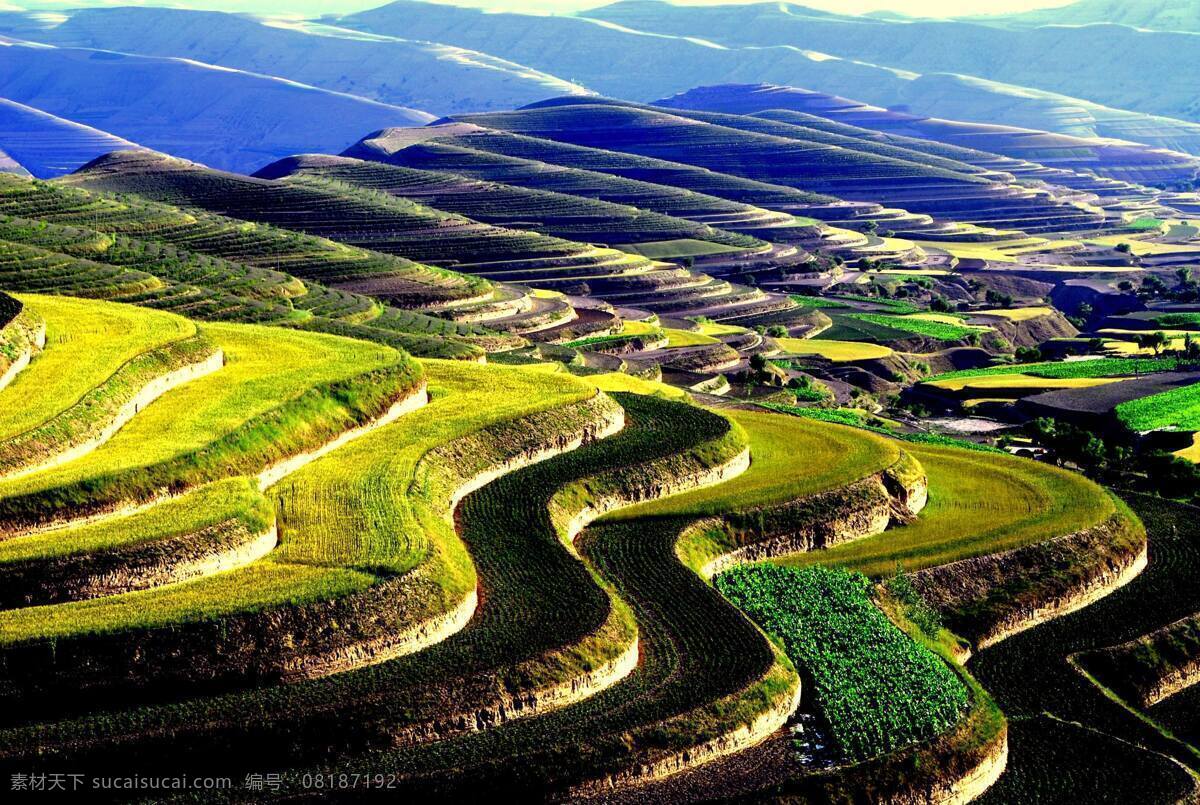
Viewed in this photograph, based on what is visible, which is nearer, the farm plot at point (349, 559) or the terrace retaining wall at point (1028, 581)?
the farm plot at point (349, 559)

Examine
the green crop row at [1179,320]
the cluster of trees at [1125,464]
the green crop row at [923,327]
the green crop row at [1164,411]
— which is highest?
the cluster of trees at [1125,464]

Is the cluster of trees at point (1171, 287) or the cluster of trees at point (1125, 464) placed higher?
the cluster of trees at point (1125, 464)

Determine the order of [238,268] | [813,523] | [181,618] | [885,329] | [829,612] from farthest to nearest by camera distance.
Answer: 1. [885,329]
2. [238,268]
3. [813,523]
4. [829,612]
5. [181,618]

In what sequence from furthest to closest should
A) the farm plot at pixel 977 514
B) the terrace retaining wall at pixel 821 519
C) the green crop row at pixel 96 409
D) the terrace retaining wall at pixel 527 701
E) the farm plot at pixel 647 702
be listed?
the terrace retaining wall at pixel 821 519, the farm plot at pixel 977 514, the green crop row at pixel 96 409, the terrace retaining wall at pixel 527 701, the farm plot at pixel 647 702

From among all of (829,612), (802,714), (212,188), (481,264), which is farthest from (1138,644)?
(212,188)

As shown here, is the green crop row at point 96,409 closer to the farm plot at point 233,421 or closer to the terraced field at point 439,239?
the farm plot at point 233,421

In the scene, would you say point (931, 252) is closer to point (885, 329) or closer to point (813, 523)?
point (885, 329)

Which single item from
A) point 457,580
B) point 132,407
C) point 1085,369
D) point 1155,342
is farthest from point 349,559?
point 1155,342

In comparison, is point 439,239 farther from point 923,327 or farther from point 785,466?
point 785,466

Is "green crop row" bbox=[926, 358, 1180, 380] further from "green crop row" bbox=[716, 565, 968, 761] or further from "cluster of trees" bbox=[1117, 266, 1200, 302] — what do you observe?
"green crop row" bbox=[716, 565, 968, 761]

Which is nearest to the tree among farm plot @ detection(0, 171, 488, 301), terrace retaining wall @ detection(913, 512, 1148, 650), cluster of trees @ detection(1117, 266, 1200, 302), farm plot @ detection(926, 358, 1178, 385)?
farm plot @ detection(926, 358, 1178, 385)

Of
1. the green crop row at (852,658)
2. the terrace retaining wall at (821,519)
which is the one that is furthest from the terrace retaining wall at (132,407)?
the green crop row at (852,658)
